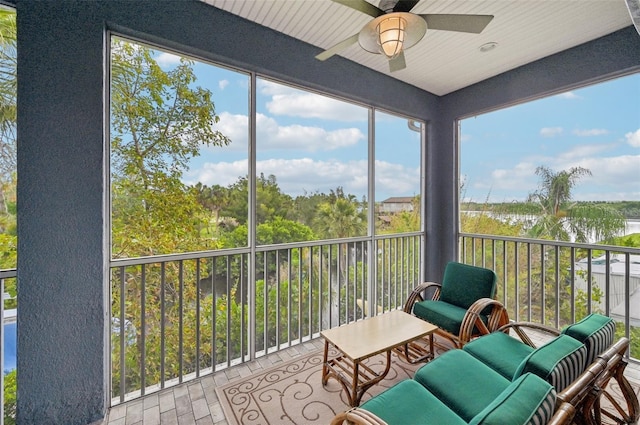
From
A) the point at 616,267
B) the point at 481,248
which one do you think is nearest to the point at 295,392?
the point at 481,248

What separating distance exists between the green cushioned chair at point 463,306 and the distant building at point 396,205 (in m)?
1.03

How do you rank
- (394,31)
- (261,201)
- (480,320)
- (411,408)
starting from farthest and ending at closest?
1. (261,201)
2. (480,320)
3. (394,31)
4. (411,408)

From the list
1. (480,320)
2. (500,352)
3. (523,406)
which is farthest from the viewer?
(480,320)

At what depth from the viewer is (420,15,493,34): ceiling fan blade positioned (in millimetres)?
1575

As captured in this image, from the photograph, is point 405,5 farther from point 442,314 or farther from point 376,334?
point 442,314

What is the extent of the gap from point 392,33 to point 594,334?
1994 millimetres

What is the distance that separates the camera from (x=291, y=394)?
2.13 meters

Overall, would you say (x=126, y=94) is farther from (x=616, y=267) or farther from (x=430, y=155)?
(x=616, y=267)

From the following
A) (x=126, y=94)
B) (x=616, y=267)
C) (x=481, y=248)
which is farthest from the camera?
(x=481, y=248)

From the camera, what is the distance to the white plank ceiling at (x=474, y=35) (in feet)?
7.48

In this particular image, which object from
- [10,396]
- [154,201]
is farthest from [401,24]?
[10,396]

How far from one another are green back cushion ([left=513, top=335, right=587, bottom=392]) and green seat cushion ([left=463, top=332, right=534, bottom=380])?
1.54ft

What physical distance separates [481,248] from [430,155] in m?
1.49

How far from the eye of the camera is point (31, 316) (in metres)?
1.71
